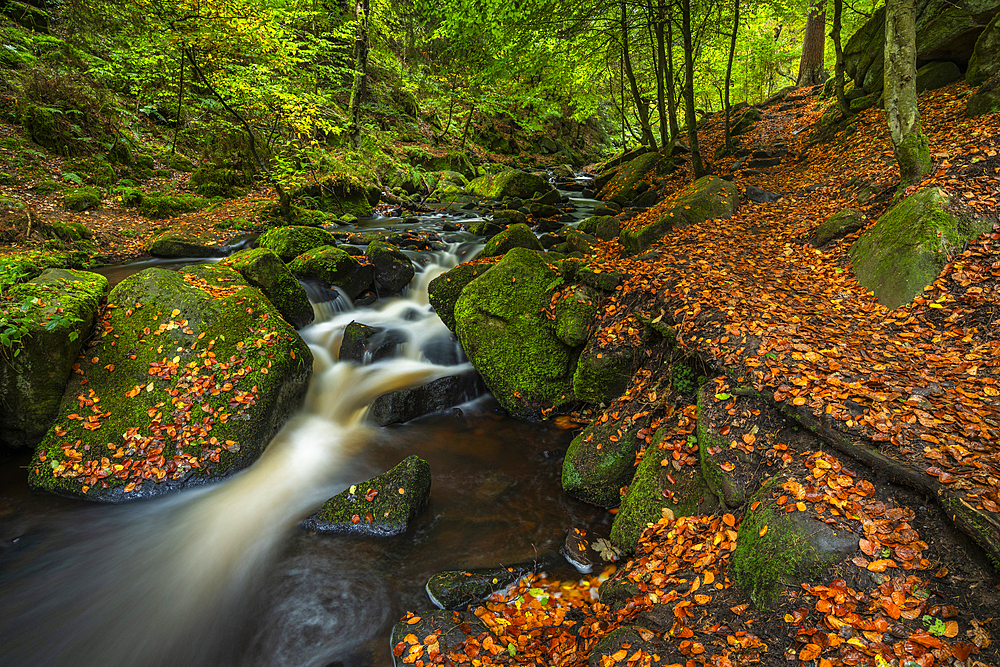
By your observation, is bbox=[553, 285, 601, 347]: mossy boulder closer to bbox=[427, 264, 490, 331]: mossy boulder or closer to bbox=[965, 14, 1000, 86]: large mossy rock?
bbox=[427, 264, 490, 331]: mossy boulder

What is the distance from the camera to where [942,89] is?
8.75 metres

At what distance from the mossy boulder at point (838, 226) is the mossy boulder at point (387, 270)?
8.21m

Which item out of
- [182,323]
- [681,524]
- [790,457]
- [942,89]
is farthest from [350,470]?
[942,89]

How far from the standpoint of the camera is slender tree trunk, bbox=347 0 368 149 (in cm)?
1412

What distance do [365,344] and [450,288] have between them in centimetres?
200

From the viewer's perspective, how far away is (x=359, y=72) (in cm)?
1436

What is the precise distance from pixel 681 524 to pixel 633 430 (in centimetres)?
139

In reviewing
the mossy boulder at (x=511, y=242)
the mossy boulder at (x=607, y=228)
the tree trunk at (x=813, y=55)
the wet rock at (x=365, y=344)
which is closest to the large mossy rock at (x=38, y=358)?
the wet rock at (x=365, y=344)

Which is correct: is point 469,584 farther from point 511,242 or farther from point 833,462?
point 511,242

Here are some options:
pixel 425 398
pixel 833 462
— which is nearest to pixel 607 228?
pixel 425 398

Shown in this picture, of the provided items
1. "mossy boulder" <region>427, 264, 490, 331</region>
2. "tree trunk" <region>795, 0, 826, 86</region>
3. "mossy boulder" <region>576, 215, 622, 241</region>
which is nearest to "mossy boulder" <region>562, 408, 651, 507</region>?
"mossy boulder" <region>427, 264, 490, 331</region>

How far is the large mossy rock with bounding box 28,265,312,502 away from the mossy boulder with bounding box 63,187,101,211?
278 inches

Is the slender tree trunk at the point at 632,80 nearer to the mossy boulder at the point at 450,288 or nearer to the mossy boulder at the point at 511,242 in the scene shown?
the mossy boulder at the point at 511,242

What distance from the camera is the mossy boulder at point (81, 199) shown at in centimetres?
1092
